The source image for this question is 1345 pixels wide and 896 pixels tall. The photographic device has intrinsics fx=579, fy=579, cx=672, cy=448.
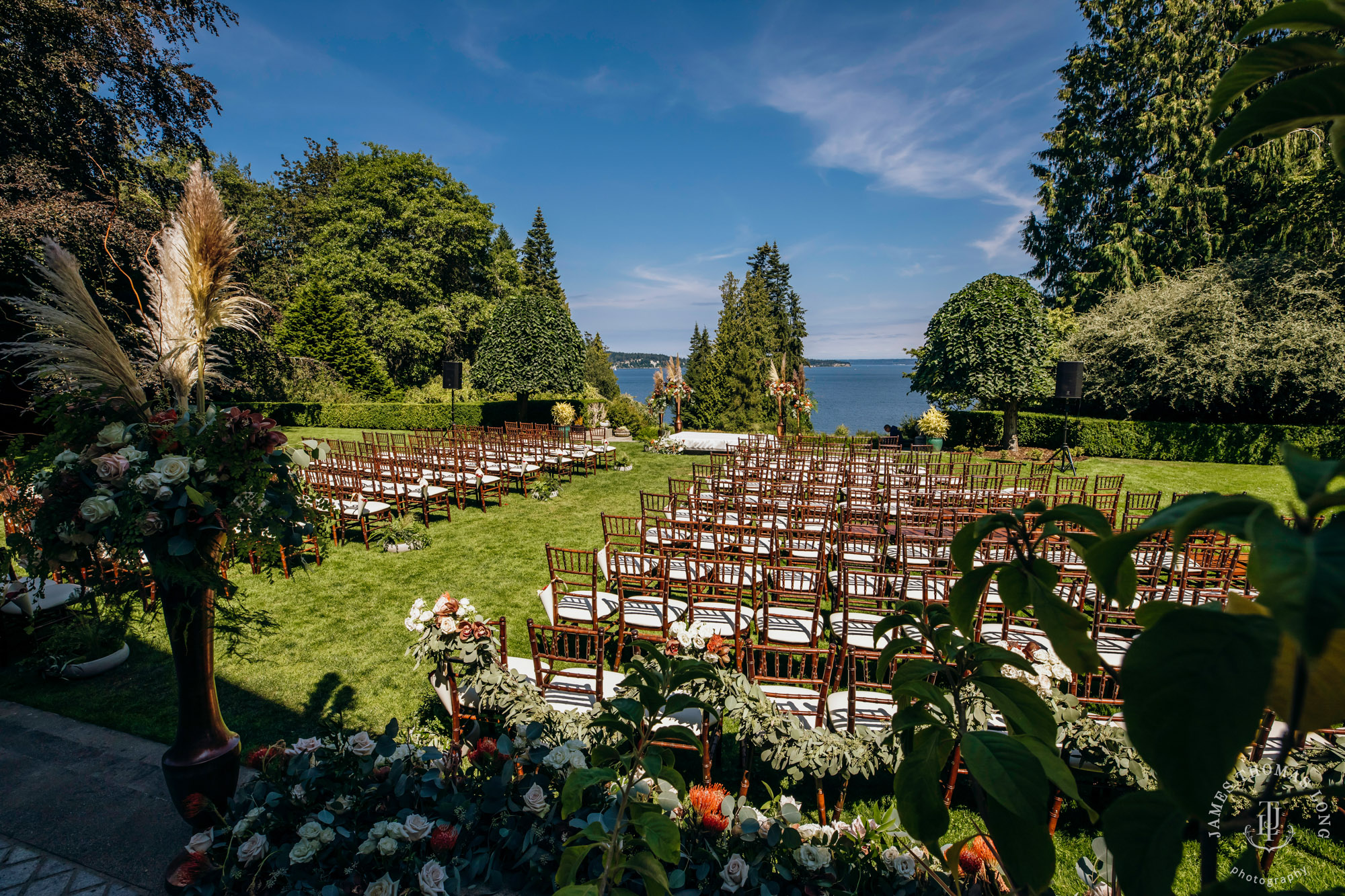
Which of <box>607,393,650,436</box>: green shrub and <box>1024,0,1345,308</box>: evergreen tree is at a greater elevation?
<box>1024,0,1345,308</box>: evergreen tree

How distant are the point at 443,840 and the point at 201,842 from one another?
92cm

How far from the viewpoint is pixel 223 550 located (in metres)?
2.45

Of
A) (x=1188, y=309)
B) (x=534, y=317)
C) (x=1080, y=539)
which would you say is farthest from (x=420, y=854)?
(x=1188, y=309)

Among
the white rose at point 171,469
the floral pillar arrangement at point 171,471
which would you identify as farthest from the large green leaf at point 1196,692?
the white rose at point 171,469

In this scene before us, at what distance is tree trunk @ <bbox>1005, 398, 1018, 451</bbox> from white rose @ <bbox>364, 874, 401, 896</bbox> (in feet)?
57.6

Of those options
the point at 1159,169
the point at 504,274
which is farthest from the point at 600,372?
the point at 1159,169

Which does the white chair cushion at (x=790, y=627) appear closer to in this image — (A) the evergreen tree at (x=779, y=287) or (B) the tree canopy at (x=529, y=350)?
(B) the tree canopy at (x=529, y=350)

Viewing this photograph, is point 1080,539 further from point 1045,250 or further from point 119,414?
point 1045,250

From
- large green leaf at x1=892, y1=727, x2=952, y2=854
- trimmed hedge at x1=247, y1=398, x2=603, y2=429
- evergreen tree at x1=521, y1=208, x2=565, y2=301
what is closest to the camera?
large green leaf at x1=892, y1=727, x2=952, y2=854

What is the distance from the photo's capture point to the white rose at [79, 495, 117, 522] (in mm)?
2084

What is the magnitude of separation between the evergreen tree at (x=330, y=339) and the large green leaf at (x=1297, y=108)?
2738cm

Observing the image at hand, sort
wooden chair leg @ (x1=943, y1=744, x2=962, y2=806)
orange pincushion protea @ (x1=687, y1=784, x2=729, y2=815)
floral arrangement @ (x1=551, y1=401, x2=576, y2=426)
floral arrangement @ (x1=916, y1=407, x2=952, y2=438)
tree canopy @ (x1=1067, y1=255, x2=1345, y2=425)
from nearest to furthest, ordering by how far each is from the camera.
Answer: orange pincushion protea @ (x1=687, y1=784, x2=729, y2=815) → wooden chair leg @ (x1=943, y1=744, x2=962, y2=806) → tree canopy @ (x1=1067, y1=255, x2=1345, y2=425) → floral arrangement @ (x1=916, y1=407, x2=952, y2=438) → floral arrangement @ (x1=551, y1=401, x2=576, y2=426)

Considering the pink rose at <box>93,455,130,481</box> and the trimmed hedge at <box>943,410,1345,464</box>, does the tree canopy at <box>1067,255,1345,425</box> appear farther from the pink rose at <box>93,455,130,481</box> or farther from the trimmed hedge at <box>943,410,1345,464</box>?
the pink rose at <box>93,455,130,481</box>

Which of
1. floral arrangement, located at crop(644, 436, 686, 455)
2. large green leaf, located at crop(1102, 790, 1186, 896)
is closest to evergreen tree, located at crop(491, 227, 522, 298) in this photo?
floral arrangement, located at crop(644, 436, 686, 455)
